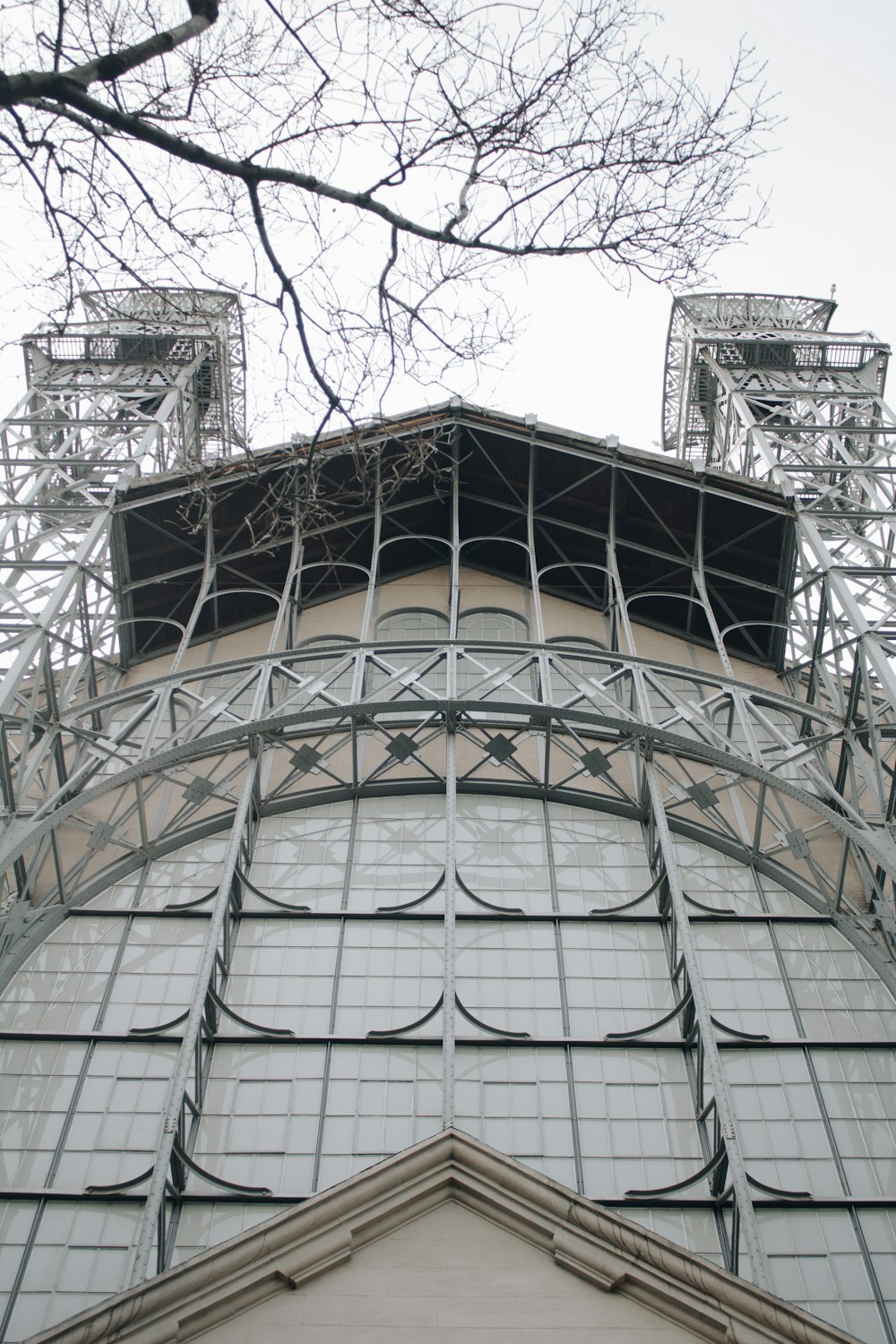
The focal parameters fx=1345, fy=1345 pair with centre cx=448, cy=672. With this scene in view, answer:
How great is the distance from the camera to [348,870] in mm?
18141

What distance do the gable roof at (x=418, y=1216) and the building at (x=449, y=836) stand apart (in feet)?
6.71

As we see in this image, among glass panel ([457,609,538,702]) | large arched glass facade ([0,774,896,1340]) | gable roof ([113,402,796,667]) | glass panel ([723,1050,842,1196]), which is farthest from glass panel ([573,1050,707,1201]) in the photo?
gable roof ([113,402,796,667])

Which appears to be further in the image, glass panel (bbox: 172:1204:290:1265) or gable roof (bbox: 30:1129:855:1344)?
glass panel (bbox: 172:1204:290:1265)

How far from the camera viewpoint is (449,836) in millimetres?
17250

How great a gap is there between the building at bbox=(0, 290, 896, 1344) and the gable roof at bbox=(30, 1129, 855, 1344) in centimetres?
205

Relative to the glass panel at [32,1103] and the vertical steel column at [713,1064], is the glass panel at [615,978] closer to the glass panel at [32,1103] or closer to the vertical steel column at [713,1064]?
the vertical steel column at [713,1064]

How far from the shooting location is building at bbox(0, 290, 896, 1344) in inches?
555

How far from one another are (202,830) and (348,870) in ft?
7.99

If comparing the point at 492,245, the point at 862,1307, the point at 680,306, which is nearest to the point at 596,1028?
the point at 862,1307

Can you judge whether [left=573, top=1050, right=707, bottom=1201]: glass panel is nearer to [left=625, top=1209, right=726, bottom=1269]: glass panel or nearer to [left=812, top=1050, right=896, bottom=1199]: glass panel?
[left=625, top=1209, right=726, bottom=1269]: glass panel

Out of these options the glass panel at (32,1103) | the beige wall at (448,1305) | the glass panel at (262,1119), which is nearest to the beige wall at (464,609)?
the glass panel at (32,1103)

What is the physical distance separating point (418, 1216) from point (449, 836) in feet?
23.4

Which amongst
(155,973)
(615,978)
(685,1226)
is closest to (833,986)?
(615,978)

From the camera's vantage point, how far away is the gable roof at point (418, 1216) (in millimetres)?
9578
